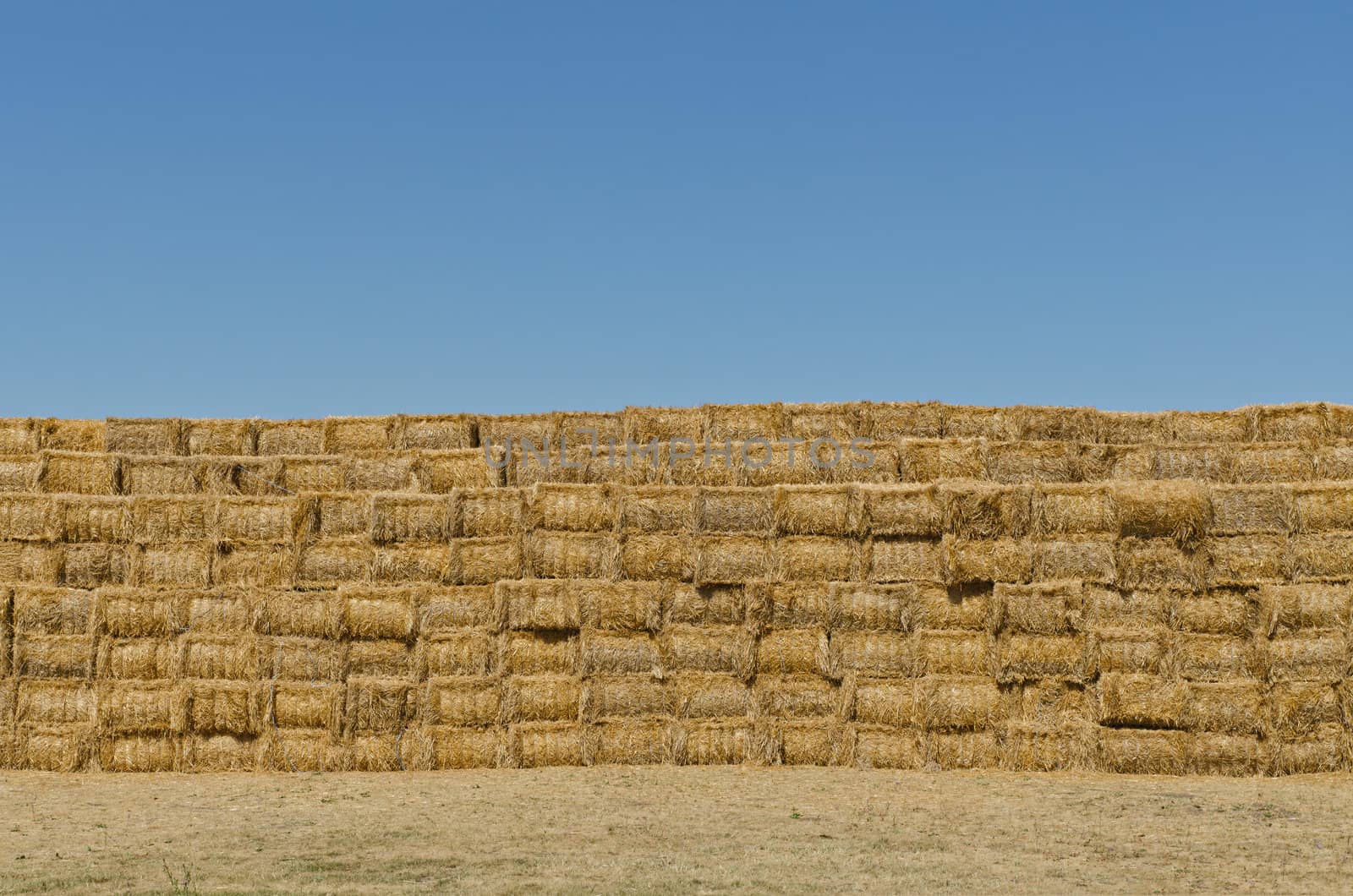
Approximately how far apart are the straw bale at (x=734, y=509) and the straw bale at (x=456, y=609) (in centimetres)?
277

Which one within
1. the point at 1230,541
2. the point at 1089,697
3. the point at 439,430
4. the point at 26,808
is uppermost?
the point at 439,430

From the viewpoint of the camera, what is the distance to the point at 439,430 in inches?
777

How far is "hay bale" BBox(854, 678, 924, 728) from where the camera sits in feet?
50.9

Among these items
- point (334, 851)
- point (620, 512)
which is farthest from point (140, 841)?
point (620, 512)

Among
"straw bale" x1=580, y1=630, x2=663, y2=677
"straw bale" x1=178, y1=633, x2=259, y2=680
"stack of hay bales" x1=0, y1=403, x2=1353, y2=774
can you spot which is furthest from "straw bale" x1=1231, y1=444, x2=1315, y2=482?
"straw bale" x1=178, y1=633, x2=259, y2=680

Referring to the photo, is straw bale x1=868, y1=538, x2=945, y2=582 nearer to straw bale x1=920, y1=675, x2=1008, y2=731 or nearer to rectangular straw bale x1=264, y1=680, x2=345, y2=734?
straw bale x1=920, y1=675, x2=1008, y2=731

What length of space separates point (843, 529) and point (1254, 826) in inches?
220

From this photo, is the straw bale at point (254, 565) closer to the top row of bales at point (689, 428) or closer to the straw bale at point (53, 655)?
the straw bale at point (53, 655)

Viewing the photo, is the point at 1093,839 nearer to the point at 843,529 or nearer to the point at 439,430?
the point at 843,529

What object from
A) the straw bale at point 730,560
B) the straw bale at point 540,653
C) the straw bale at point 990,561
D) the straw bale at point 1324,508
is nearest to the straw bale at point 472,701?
the straw bale at point 540,653

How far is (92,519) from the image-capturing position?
1673 centimetres

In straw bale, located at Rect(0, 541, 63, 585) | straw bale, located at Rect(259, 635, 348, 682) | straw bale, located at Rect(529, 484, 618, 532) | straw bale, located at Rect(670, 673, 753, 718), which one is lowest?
straw bale, located at Rect(670, 673, 753, 718)

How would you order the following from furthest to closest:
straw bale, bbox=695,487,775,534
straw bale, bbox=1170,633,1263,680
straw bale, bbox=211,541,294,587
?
straw bale, bbox=211,541,294,587 < straw bale, bbox=695,487,775,534 < straw bale, bbox=1170,633,1263,680

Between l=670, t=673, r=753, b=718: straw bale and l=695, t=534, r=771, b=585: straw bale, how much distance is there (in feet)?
3.80
